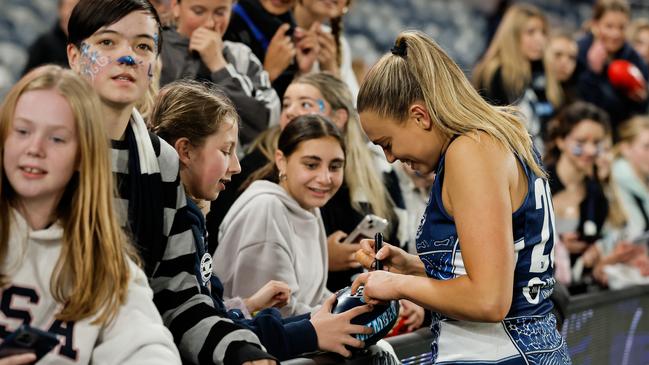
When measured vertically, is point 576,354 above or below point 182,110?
below

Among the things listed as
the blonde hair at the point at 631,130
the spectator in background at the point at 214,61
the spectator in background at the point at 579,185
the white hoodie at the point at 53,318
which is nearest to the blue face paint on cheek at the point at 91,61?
the white hoodie at the point at 53,318

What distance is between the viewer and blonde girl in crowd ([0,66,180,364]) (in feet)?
6.11

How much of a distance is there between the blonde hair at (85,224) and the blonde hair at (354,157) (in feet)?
6.60

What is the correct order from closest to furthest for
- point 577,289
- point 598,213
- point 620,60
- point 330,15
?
point 330,15, point 577,289, point 598,213, point 620,60

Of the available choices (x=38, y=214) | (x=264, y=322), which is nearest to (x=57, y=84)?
(x=38, y=214)

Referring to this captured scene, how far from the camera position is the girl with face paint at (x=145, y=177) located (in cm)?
223

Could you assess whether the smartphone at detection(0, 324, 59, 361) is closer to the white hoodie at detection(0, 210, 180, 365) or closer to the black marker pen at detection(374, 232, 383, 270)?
the white hoodie at detection(0, 210, 180, 365)

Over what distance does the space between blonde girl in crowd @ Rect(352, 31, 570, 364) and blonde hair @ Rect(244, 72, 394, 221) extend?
4.80ft

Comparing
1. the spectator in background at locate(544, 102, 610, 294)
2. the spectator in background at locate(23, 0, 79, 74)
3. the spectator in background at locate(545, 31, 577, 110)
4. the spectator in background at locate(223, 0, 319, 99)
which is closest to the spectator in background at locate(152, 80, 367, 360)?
the spectator in background at locate(223, 0, 319, 99)

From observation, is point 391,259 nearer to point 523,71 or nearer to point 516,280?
point 516,280

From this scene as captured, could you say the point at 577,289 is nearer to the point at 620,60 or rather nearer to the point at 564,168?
the point at 564,168

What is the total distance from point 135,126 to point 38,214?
17.7 inches

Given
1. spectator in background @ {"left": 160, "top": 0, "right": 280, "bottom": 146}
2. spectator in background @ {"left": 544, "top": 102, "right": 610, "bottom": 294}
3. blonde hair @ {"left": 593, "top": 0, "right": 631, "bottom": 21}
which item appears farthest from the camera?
blonde hair @ {"left": 593, "top": 0, "right": 631, "bottom": 21}

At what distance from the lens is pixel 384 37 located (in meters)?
10.4
